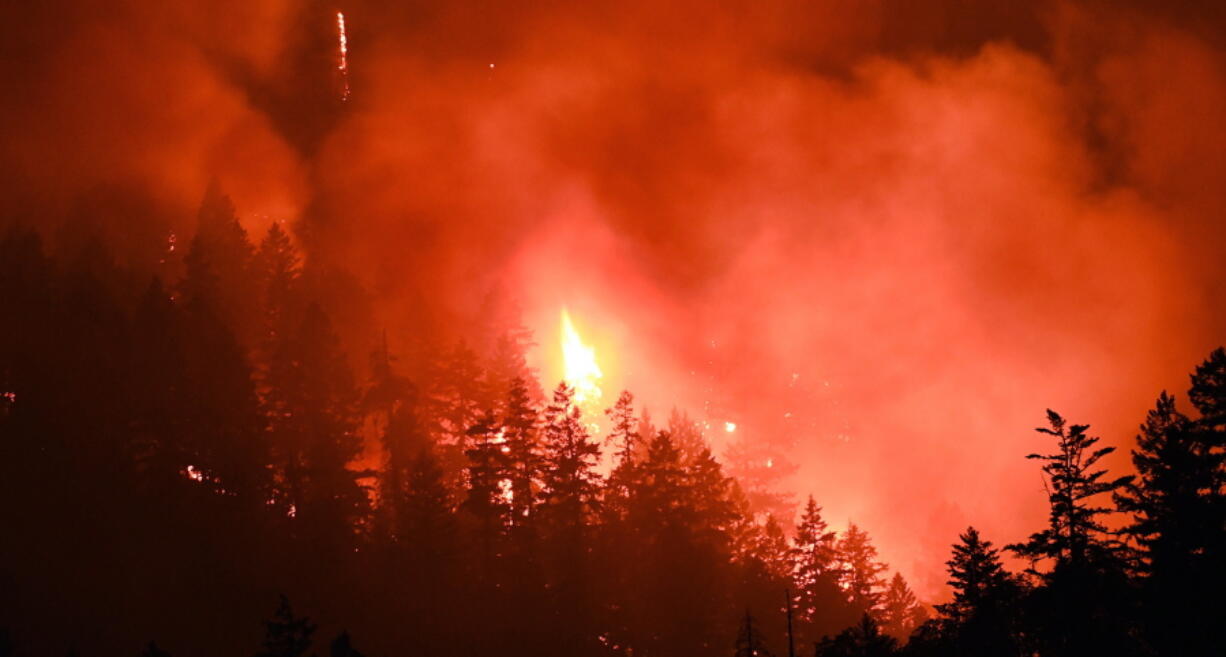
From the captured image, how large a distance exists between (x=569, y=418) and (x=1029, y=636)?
2652cm

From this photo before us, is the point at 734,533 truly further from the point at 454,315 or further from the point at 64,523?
the point at 454,315

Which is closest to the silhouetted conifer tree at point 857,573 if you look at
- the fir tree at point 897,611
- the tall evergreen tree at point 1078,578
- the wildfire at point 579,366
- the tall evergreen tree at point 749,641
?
the fir tree at point 897,611

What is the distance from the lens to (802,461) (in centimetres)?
18225

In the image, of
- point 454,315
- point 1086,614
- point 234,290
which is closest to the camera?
point 1086,614

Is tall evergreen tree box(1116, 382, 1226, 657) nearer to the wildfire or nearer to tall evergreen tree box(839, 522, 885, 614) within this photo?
tall evergreen tree box(839, 522, 885, 614)

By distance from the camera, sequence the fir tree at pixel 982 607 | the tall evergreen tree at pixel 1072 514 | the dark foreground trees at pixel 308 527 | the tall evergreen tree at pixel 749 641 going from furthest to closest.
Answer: the dark foreground trees at pixel 308 527, the tall evergreen tree at pixel 749 641, the fir tree at pixel 982 607, the tall evergreen tree at pixel 1072 514

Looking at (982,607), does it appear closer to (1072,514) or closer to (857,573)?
(1072,514)

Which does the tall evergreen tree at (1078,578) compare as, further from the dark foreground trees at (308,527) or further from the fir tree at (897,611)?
the fir tree at (897,611)

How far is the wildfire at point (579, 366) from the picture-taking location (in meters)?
108

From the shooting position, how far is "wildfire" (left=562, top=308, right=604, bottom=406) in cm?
10771

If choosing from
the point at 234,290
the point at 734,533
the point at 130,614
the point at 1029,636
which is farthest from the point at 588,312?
the point at 1029,636

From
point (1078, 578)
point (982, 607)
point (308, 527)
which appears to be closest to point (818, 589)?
point (982, 607)

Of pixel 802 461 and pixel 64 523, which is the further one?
pixel 802 461

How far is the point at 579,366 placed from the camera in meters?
123
